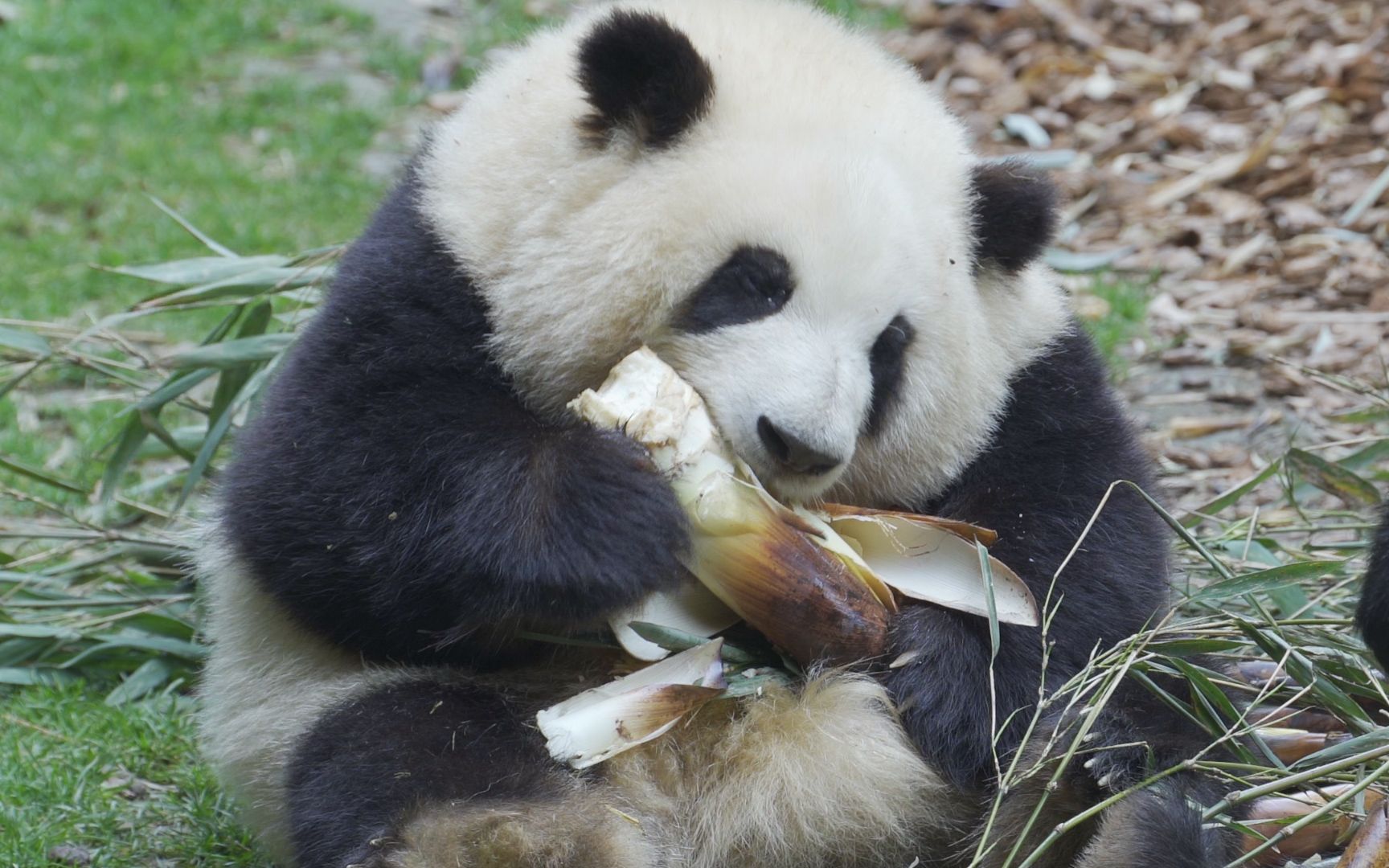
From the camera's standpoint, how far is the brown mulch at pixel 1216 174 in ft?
18.0

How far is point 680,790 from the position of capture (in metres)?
2.86

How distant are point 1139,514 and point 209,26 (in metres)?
8.25

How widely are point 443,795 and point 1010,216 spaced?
1.70m

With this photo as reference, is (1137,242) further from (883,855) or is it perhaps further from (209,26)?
(209,26)

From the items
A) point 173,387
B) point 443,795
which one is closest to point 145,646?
point 173,387

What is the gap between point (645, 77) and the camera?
117 inches

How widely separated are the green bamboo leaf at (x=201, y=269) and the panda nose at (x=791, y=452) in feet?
8.44

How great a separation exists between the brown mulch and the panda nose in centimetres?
204

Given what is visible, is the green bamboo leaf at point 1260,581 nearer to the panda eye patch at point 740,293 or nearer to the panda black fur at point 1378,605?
the panda black fur at point 1378,605

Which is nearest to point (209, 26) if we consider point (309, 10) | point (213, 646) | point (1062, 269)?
point (309, 10)

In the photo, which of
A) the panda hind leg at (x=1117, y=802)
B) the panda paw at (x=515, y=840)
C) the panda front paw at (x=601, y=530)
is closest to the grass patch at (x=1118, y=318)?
the panda hind leg at (x=1117, y=802)

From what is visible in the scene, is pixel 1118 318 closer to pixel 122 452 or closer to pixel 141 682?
pixel 122 452

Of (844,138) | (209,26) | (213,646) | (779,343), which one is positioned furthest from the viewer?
(209,26)

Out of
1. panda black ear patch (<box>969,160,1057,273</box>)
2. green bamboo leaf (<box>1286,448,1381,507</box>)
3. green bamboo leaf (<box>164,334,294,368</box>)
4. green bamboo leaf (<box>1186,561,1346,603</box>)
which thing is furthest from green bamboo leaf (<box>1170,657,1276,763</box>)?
green bamboo leaf (<box>164,334,294,368</box>)
